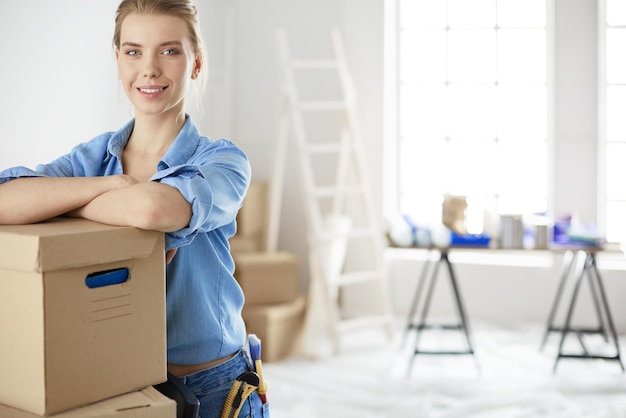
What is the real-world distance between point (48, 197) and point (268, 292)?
326cm

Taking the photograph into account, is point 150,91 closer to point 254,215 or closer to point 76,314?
point 76,314

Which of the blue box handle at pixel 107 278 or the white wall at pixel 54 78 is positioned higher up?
the white wall at pixel 54 78

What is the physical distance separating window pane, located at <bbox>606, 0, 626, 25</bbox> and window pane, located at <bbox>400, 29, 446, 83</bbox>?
1051 millimetres

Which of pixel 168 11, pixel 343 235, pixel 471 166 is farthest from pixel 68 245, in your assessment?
pixel 471 166

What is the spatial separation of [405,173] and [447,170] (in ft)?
Result: 0.95

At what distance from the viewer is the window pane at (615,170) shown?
17.2ft

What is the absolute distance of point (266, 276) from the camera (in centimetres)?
457

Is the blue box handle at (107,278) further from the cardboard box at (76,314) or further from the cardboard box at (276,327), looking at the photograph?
the cardboard box at (276,327)

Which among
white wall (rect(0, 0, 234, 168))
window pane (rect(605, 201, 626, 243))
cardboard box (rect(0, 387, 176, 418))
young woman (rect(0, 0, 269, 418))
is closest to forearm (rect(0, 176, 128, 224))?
young woman (rect(0, 0, 269, 418))

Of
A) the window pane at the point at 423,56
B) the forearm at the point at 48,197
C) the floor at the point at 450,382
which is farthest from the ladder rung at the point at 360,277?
the forearm at the point at 48,197

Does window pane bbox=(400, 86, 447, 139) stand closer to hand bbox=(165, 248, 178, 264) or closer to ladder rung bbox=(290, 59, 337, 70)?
ladder rung bbox=(290, 59, 337, 70)

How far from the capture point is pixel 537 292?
5328mm

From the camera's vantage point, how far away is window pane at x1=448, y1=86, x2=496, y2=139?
18.1ft

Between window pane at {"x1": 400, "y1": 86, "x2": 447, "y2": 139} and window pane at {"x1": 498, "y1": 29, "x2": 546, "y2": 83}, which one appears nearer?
window pane at {"x1": 498, "y1": 29, "x2": 546, "y2": 83}
